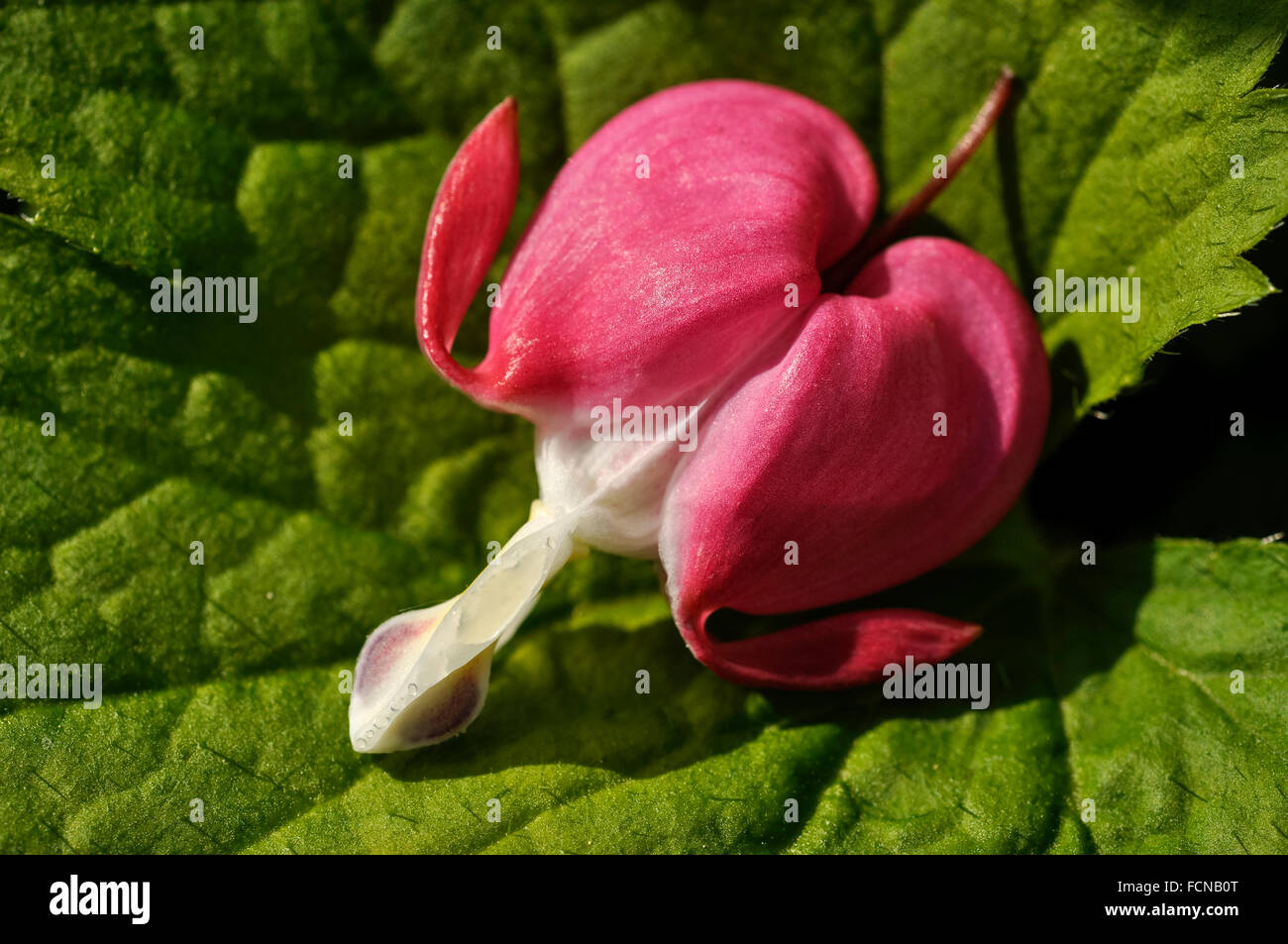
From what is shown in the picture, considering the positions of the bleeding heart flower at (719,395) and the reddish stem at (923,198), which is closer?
the bleeding heart flower at (719,395)

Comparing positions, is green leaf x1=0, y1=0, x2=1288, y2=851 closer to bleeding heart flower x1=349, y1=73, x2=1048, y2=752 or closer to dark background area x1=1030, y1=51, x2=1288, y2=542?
dark background area x1=1030, y1=51, x2=1288, y2=542

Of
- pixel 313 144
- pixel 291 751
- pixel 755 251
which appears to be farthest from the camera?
pixel 313 144

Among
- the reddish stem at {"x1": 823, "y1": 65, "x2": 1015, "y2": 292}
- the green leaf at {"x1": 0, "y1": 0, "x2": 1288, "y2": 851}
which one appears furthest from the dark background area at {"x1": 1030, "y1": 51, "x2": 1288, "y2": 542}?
the reddish stem at {"x1": 823, "y1": 65, "x2": 1015, "y2": 292}

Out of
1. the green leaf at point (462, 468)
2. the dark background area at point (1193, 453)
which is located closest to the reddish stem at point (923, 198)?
the green leaf at point (462, 468)

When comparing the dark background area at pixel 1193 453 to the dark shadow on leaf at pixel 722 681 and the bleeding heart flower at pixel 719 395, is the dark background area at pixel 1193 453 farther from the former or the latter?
the bleeding heart flower at pixel 719 395

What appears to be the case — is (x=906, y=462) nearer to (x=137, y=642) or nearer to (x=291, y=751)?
(x=291, y=751)

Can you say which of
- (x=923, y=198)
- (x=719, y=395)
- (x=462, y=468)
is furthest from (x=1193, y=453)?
(x=462, y=468)

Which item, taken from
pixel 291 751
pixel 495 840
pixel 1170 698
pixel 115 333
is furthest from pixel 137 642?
pixel 1170 698
